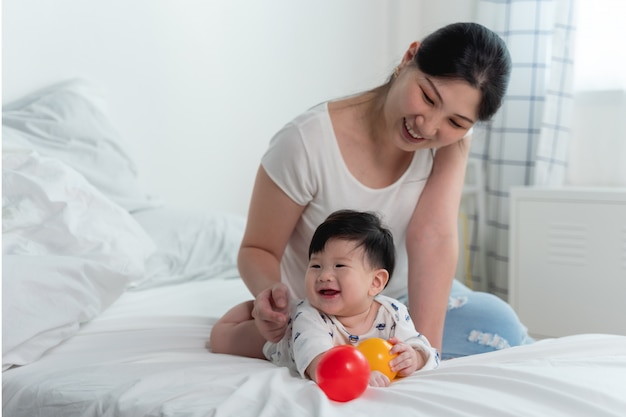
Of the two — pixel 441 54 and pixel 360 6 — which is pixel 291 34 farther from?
pixel 441 54

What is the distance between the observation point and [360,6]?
3229mm

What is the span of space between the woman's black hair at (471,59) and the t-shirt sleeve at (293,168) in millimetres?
269

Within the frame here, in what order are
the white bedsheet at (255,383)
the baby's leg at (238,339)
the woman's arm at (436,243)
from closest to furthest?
the white bedsheet at (255,383) → the baby's leg at (238,339) → the woman's arm at (436,243)


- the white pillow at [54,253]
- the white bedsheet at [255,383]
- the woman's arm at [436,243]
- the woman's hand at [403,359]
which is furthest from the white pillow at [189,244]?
the woman's hand at [403,359]

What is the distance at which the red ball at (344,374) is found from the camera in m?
0.92

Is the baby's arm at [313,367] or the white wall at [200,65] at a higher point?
the white wall at [200,65]

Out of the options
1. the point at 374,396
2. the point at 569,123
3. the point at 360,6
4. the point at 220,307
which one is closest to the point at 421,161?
the point at 220,307

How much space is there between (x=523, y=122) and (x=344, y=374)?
2237 mm

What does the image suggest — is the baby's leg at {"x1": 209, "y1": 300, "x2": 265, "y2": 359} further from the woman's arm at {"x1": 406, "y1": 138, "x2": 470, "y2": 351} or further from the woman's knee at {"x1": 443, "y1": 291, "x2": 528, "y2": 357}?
the woman's knee at {"x1": 443, "y1": 291, "x2": 528, "y2": 357}

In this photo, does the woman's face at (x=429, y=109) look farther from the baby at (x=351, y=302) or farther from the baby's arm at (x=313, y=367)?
the baby's arm at (x=313, y=367)

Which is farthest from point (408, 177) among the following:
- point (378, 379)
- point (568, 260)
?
point (568, 260)

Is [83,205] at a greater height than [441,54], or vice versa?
[441,54]

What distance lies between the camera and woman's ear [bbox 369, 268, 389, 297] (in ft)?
3.82

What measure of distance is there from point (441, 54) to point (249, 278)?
0.54 meters
